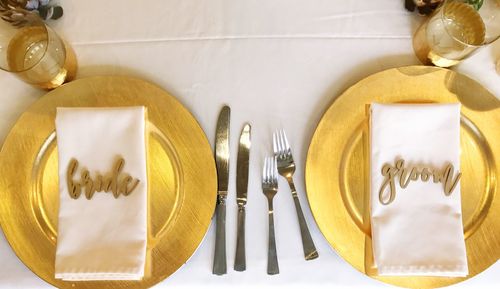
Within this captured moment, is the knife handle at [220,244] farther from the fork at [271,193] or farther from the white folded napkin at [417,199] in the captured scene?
the white folded napkin at [417,199]

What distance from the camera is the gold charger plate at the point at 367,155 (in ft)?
2.59

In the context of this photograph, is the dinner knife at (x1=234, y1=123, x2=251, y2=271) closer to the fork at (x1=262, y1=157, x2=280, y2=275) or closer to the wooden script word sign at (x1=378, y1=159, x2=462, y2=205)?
the fork at (x1=262, y1=157, x2=280, y2=275)

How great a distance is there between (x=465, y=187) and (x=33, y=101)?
839 mm

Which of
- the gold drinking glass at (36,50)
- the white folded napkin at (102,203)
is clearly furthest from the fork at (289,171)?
the gold drinking glass at (36,50)

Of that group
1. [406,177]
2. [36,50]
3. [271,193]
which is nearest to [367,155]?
[406,177]

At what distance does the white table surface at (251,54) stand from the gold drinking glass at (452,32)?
48 millimetres

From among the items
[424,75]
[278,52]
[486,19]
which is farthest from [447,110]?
[278,52]

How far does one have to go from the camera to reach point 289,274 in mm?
818

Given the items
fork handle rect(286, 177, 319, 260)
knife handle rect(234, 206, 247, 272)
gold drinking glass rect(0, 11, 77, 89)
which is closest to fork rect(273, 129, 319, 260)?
fork handle rect(286, 177, 319, 260)

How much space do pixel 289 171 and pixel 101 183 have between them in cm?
34

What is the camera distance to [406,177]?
792mm

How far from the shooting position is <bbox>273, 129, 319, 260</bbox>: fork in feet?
2.70

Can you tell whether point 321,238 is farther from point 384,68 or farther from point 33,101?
point 33,101

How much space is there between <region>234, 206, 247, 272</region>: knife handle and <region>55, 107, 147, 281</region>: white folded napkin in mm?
167
